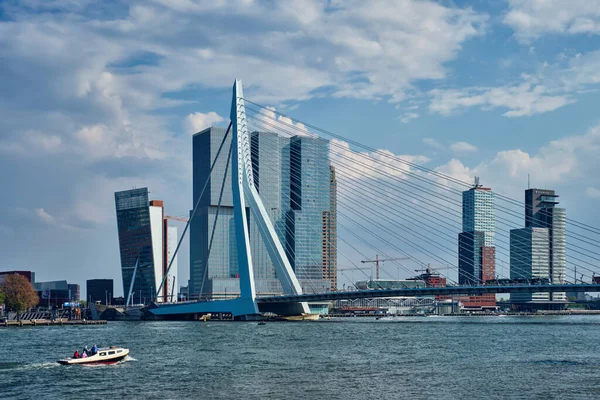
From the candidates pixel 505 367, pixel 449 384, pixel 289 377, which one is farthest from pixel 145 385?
pixel 505 367

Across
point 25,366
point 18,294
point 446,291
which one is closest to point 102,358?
point 25,366

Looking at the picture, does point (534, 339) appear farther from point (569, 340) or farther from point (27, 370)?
point (27, 370)

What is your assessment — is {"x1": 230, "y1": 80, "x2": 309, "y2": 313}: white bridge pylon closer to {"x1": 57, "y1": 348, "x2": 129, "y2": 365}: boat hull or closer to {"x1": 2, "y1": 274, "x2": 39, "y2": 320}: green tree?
{"x1": 2, "y1": 274, "x2": 39, "y2": 320}: green tree

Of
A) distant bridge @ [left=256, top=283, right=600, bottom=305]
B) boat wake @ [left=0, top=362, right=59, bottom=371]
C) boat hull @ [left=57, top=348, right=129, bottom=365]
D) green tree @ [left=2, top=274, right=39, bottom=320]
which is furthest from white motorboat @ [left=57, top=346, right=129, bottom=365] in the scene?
green tree @ [left=2, top=274, right=39, bottom=320]

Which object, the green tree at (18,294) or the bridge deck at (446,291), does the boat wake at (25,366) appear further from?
the green tree at (18,294)

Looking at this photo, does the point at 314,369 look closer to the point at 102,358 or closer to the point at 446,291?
the point at 102,358

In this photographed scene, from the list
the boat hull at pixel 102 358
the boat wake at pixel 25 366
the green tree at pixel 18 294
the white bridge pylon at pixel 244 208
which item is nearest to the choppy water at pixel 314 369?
the boat wake at pixel 25 366
